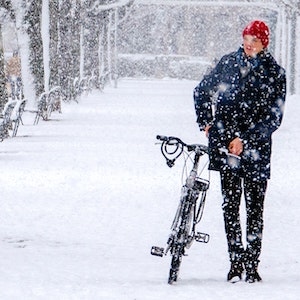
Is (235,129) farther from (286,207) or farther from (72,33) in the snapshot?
(72,33)

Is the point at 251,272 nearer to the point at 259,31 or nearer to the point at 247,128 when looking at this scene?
the point at 247,128

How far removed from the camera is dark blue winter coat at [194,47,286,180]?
6.44m

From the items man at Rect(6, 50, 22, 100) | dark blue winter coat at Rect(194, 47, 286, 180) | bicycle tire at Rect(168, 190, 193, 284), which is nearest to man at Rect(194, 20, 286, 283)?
dark blue winter coat at Rect(194, 47, 286, 180)

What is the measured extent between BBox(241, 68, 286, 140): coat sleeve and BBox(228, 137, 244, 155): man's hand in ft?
0.25

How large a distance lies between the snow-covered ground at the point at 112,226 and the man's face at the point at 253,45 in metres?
1.36

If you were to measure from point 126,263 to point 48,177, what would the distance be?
5.43 meters

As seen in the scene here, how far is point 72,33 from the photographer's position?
36000mm

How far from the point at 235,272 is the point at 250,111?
37.7 inches

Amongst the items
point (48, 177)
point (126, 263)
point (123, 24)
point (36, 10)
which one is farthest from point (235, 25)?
point (126, 263)

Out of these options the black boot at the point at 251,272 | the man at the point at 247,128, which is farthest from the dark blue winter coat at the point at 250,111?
the black boot at the point at 251,272

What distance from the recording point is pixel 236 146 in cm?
638

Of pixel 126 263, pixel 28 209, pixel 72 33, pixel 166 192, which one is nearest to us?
pixel 126 263

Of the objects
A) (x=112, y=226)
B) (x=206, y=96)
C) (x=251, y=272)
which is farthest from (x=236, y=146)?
(x=112, y=226)

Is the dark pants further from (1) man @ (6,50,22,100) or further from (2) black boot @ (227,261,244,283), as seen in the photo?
(1) man @ (6,50,22,100)
